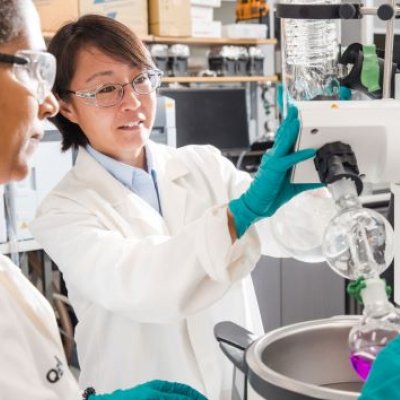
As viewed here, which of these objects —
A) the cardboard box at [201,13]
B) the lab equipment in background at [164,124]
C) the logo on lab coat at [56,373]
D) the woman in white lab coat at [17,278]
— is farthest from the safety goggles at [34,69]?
the cardboard box at [201,13]

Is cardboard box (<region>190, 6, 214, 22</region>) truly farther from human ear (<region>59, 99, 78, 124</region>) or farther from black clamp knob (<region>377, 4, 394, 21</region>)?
black clamp knob (<region>377, 4, 394, 21</region>)

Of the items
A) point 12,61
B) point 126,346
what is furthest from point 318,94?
point 126,346

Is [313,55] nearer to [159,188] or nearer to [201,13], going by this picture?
[159,188]

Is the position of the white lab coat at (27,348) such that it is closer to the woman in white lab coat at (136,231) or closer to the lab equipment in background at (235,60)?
the woman in white lab coat at (136,231)

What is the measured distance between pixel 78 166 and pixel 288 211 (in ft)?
1.65

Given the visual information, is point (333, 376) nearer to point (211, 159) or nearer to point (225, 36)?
point (211, 159)

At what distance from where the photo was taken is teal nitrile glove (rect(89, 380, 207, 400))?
39.7 inches

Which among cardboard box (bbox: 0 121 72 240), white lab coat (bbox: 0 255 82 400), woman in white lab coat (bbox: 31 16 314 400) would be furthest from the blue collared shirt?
cardboard box (bbox: 0 121 72 240)

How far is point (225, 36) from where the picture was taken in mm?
4137

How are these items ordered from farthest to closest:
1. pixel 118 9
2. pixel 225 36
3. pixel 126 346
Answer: pixel 225 36 → pixel 118 9 → pixel 126 346

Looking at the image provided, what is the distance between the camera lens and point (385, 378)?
0.68 m

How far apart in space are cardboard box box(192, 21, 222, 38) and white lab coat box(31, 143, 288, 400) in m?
2.48

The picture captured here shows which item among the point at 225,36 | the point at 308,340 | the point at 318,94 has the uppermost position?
the point at 225,36

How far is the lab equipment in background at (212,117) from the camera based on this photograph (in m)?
3.76
